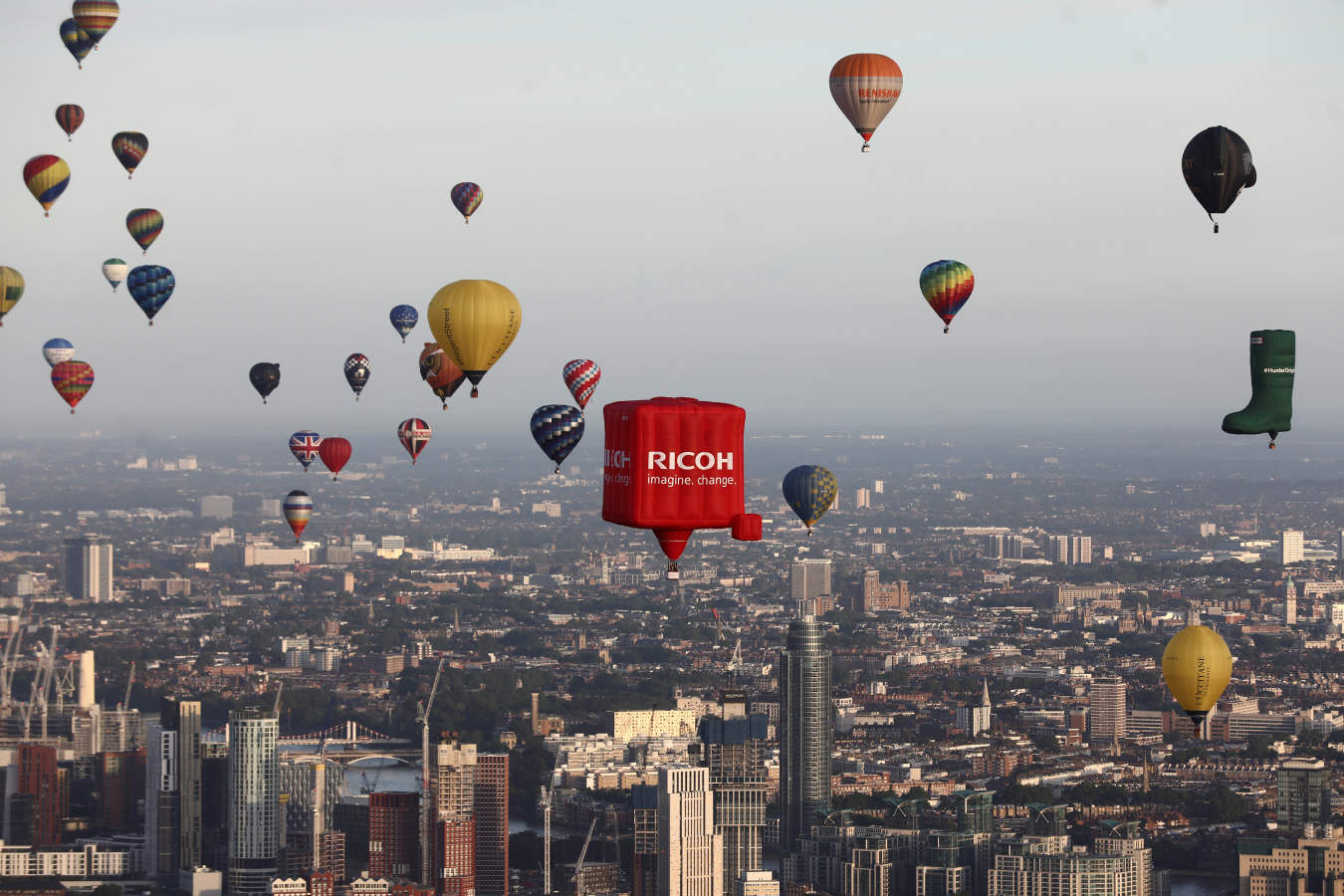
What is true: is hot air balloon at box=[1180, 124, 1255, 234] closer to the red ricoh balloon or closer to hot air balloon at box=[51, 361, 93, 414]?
the red ricoh balloon

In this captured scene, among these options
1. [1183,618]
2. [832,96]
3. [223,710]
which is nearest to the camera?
[832,96]

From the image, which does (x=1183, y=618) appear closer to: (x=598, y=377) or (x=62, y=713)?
(x=62, y=713)

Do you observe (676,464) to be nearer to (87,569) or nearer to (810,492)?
(810,492)

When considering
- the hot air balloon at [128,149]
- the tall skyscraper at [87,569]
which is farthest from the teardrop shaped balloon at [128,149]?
the tall skyscraper at [87,569]

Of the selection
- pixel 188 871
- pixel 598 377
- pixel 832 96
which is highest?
pixel 832 96

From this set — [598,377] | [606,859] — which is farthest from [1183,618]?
[598,377]

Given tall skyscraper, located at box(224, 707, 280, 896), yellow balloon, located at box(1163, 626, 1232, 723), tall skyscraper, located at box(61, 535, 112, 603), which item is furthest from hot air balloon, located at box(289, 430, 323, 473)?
tall skyscraper, located at box(61, 535, 112, 603)
